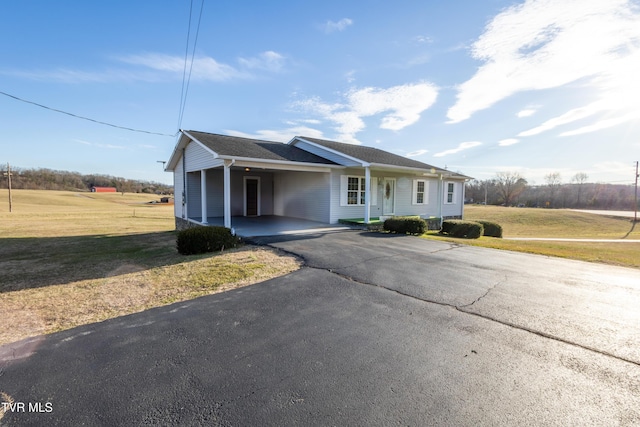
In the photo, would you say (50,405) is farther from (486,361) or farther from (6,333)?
(486,361)

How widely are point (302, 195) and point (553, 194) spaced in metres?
72.7

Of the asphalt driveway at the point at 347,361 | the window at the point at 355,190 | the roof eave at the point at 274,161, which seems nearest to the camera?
the asphalt driveway at the point at 347,361

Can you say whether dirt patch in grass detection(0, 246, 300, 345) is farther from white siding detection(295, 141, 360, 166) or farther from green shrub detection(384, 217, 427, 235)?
white siding detection(295, 141, 360, 166)

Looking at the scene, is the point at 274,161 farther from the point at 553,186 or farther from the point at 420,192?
the point at 553,186

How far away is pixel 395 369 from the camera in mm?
2717

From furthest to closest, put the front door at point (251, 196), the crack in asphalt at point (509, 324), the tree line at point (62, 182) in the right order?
the tree line at point (62, 182), the front door at point (251, 196), the crack in asphalt at point (509, 324)

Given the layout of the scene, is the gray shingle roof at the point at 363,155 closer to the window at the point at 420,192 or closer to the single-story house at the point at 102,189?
the window at the point at 420,192

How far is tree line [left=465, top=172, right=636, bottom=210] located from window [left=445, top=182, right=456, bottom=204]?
155ft

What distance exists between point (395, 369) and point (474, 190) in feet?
279

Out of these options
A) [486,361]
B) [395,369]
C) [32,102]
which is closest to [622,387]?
[486,361]

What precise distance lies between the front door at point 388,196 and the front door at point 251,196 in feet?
Answer: 23.2

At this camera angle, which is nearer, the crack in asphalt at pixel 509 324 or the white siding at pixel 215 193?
the crack in asphalt at pixel 509 324

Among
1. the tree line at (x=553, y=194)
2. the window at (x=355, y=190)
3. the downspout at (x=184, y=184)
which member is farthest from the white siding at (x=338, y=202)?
the tree line at (x=553, y=194)

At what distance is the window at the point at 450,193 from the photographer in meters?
19.8
